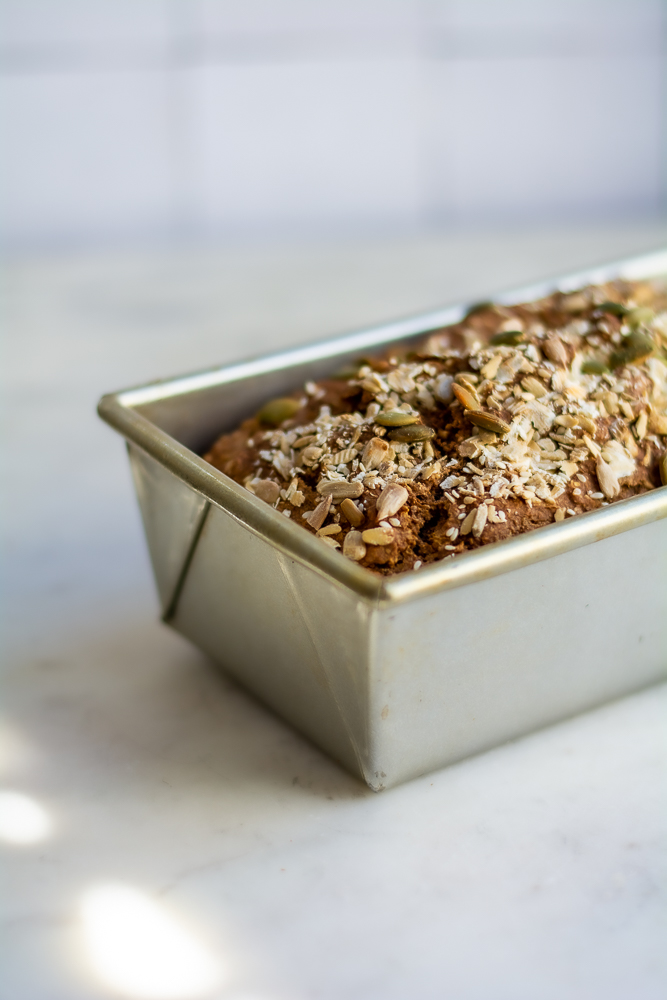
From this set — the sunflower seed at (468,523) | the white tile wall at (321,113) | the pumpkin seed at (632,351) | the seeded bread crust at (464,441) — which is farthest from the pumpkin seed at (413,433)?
the white tile wall at (321,113)

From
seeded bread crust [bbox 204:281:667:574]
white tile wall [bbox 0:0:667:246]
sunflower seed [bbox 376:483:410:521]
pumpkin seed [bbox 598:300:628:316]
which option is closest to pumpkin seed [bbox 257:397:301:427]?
seeded bread crust [bbox 204:281:667:574]

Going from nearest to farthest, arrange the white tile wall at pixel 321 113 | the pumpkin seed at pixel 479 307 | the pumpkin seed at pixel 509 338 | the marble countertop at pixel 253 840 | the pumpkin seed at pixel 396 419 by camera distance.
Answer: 1. the marble countertop at pixel 253 840
2. the pumpkin seed at pixel 396 419
3. the pumpkin seed at pixel 509 338
4. the pumpkin seed at pixel 479 307
5. the white tile wall at pixel 321 113

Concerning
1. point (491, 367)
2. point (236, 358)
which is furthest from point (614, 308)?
point (236, 358)

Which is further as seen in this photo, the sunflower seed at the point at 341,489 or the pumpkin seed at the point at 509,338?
the pumpkin seed at the point at 509,338

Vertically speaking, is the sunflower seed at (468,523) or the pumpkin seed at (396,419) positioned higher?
the pumpkin seed at (396,419)

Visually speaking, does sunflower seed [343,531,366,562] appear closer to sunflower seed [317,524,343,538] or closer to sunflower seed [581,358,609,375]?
sunflower seed [317,524,343,538]

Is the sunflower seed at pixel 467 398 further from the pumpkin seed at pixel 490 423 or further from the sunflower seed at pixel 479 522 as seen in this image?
the sunflower seed at pixel 479 522

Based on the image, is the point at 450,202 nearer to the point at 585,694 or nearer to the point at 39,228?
the point at 39,228
